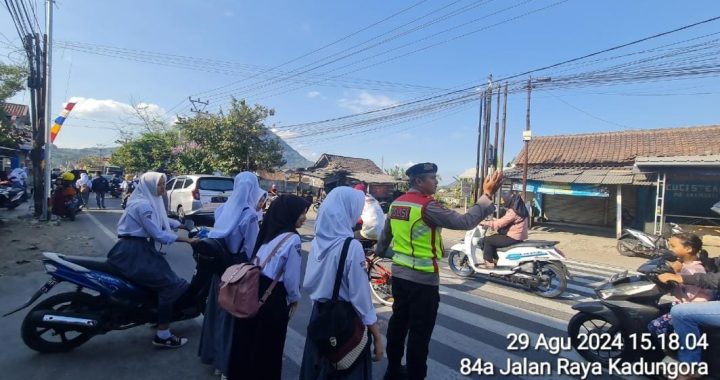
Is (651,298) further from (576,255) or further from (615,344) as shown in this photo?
(576,255)

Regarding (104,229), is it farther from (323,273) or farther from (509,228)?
(323,273)

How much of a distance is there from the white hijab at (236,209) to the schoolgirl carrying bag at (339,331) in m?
1.48

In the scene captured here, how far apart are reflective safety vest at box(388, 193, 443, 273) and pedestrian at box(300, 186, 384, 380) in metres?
0.65

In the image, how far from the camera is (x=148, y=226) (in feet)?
11.9

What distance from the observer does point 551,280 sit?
20.5 feet

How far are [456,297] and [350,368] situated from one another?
393 cm

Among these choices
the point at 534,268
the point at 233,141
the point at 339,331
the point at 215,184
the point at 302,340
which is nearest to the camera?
the point at 339,331

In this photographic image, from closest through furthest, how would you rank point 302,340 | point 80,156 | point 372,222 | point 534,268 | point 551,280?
1. point 302,340
2. point 372,222
3. point 551,280
4. point 534,268
5. point 80,156

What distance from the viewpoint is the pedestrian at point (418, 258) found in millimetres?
2975

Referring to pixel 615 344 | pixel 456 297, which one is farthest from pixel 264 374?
A: pixel 456 297

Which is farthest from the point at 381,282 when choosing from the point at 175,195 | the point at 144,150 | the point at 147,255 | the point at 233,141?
the point at 144,150

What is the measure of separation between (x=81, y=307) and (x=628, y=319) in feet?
15.9

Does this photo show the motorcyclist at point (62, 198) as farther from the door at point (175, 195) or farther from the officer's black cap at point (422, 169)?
the officer's black cap at point (422, 169)

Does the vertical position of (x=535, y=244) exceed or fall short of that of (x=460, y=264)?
it exceeds it
